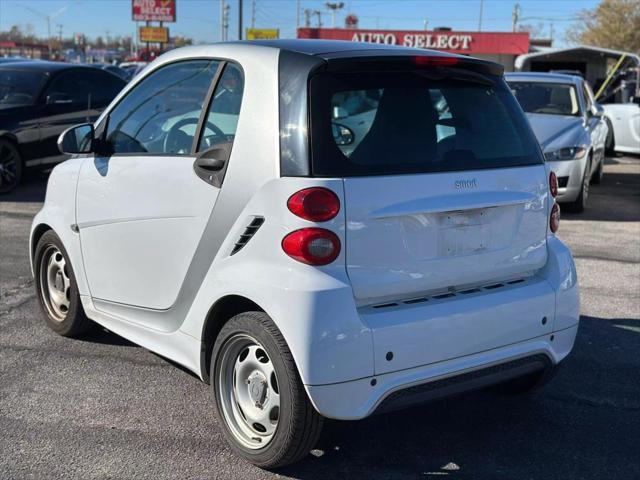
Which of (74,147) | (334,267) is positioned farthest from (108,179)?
(334,267)

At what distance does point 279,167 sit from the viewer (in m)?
3.18

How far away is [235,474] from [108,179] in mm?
1838

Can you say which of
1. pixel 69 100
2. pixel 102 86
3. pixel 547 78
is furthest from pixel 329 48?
pixel 102 86

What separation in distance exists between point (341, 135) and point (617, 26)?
67.4 m

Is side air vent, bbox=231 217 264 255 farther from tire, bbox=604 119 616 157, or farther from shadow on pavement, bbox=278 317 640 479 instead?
tire, bbox=604 119 616 157

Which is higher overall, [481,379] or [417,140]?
[417,140]

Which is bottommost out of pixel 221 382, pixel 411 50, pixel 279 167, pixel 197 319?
pixel 221 382

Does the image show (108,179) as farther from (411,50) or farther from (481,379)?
(481,379)

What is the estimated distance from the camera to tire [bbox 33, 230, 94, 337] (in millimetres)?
4770

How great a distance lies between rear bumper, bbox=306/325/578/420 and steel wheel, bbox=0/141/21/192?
8842 mm

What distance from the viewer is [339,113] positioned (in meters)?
3.40

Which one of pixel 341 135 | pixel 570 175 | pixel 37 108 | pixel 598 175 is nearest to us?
pixel 341 135

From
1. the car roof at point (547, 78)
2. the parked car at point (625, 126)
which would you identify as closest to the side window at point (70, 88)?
the car roof at point (547, 78)

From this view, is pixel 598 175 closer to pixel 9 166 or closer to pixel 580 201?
pixel 580 201
